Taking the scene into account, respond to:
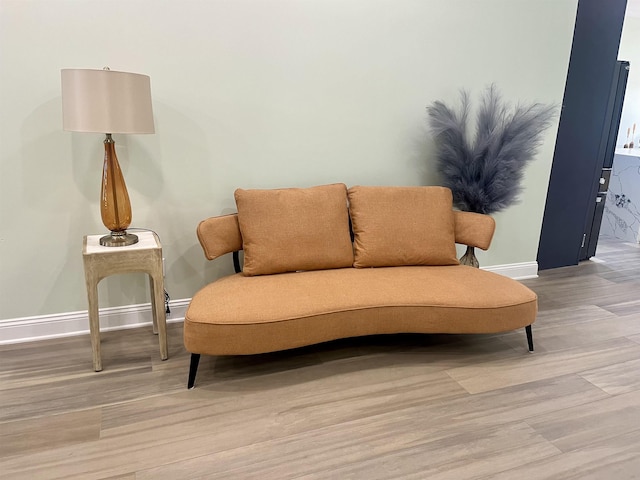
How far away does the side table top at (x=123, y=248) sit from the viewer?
226cm

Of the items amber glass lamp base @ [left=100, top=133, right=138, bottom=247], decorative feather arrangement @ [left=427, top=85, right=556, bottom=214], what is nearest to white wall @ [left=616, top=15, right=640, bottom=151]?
decorative feather arrangement @ [left=427, top=85, right=556, bottom=214]

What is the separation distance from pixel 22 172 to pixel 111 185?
0.56 meters

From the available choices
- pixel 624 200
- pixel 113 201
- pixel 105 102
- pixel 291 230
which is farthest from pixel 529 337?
pixel 624 200

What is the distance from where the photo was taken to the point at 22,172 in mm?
2443

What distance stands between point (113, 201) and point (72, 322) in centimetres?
87

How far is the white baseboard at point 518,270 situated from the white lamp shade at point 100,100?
2.94 m

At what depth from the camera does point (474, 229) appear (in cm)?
296

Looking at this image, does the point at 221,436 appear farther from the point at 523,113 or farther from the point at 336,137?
the point at 523,113

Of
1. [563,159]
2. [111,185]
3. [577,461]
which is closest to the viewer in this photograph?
[577,461]

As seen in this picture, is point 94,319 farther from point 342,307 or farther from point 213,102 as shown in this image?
point 213,102

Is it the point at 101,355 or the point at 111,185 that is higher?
the point at 111,185

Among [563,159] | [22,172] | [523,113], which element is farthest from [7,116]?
[563,159]

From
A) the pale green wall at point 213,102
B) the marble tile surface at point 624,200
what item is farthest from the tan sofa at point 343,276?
the marble tile surface at point 624,200

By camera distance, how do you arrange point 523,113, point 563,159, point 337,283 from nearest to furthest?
1. point 337,283
2. point 523,113
3. point 563,159
